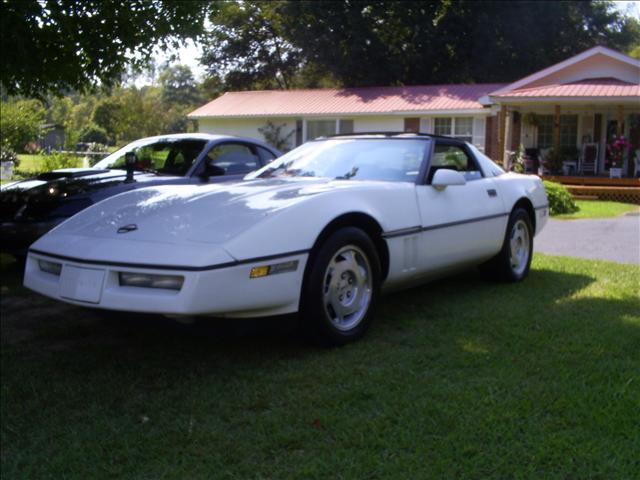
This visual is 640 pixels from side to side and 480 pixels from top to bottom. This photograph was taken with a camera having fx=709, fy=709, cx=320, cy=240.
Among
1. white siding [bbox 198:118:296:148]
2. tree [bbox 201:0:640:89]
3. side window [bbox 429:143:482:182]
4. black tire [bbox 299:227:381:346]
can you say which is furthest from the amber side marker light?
tree [bbox 201:0:640:89]

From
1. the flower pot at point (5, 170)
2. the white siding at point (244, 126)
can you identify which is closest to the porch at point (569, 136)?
the white siding at point (244, 126)

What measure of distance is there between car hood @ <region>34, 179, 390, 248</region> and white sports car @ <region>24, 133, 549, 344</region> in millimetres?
12

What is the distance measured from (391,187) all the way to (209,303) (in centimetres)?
180

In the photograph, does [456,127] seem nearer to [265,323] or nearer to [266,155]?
[266,155]

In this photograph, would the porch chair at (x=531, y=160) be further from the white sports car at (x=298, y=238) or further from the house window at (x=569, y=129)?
the white sports car at (x=298, y=238)

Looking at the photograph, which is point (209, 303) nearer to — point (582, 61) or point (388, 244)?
point (388, 244)

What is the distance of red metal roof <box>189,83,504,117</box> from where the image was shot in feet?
85.6

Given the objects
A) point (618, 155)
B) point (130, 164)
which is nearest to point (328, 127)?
point (618, 155)

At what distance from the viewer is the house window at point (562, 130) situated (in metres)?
23.1

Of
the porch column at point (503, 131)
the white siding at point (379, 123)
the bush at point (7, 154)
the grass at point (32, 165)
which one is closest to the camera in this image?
the porch column at point (503, 131)

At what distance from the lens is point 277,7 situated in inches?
1314

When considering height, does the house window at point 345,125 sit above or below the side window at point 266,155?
above

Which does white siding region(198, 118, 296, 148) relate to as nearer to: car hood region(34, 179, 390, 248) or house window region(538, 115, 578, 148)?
house window region(538, 115, 578, 148)

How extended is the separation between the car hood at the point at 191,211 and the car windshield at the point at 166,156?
277cm
